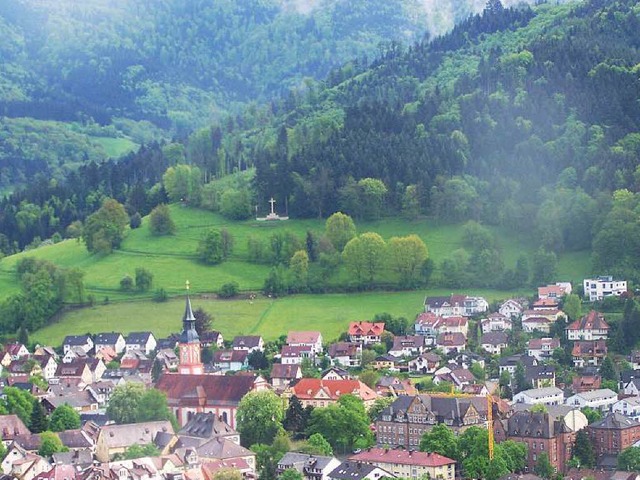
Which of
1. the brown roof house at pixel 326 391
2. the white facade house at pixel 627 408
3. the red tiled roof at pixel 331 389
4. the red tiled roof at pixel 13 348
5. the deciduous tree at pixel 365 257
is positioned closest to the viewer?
the white facade house at pixel 627 408

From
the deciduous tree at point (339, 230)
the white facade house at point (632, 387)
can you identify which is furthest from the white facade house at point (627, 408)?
the deciduous tree at point (339, 230)

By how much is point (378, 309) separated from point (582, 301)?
15.2 m

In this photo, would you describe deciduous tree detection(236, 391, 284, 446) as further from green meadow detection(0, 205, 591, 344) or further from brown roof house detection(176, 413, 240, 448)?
green meadow detection(0, 205, 591, 344)

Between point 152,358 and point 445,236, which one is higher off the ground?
point 445,236

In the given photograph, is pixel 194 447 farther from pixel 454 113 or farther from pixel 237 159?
pixel 237 159

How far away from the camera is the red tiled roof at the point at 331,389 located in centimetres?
9062

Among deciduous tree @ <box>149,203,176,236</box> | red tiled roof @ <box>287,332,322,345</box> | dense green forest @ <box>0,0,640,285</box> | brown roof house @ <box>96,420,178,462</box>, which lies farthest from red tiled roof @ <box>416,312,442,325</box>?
deciduous tree @ <box>149,203,176,236</box>

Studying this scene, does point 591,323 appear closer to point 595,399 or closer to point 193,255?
point 595,399

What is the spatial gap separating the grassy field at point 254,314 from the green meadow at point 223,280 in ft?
0.25

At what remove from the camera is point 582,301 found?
109500mm

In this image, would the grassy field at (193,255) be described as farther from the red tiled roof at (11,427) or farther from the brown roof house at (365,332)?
the red tiled roof at (11,427)

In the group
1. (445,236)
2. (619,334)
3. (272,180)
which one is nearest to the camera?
(619,334)

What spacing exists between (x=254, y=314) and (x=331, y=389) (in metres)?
24.8

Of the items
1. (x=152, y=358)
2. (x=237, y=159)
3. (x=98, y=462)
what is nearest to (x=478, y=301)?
(x=152, y=358)
